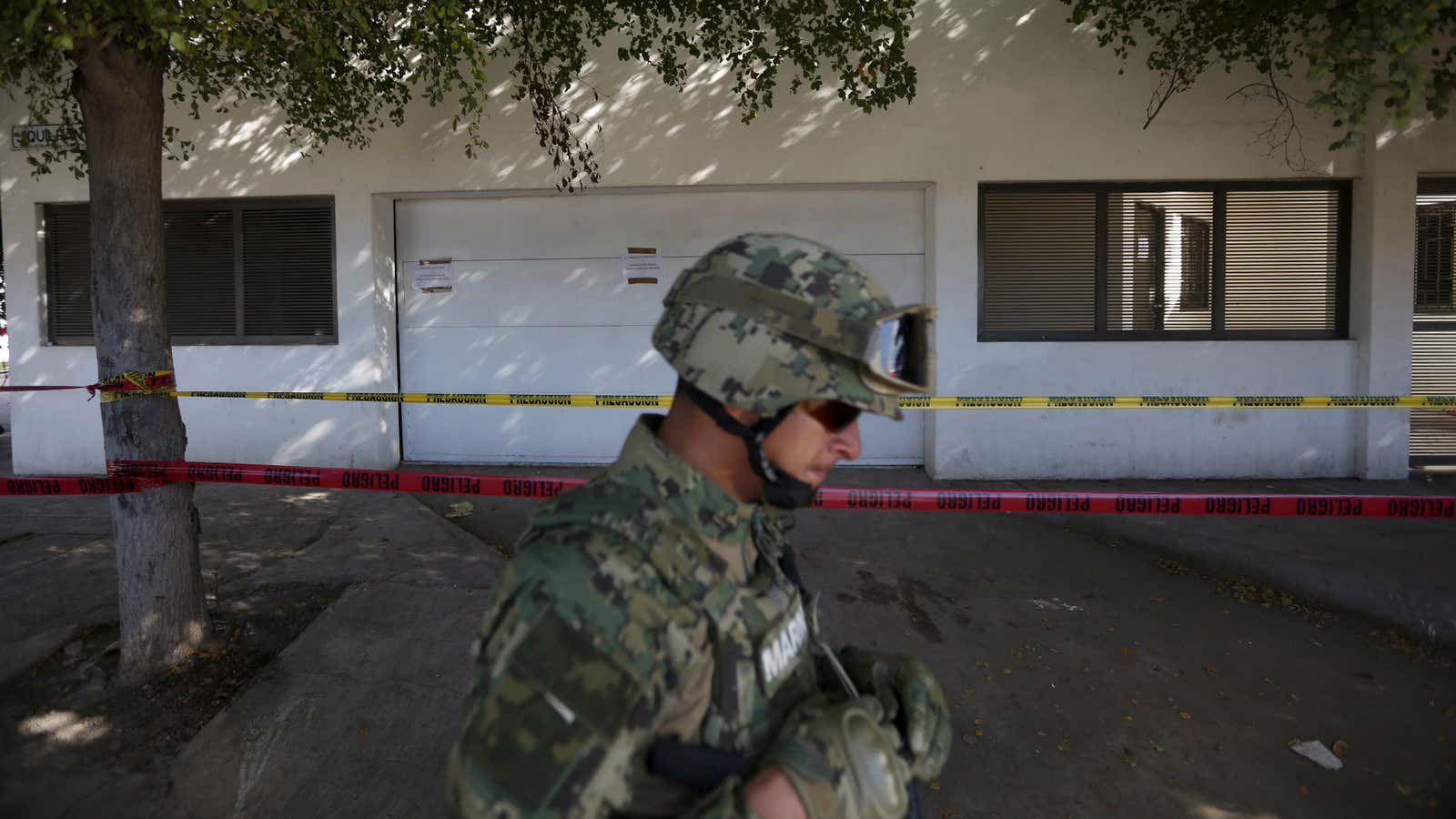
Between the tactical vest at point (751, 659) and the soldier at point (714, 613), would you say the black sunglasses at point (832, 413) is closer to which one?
the soldier at point (714, 613)

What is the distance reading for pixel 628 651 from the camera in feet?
3.24

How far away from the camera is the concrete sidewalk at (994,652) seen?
286 cm

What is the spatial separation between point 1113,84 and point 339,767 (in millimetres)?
7638

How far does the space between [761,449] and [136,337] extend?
353 cm

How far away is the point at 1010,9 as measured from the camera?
22.9 feet

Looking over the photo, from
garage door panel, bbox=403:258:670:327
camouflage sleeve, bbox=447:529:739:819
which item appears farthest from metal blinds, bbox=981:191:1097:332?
camouflage sleeve, bbox=447:529:739:819

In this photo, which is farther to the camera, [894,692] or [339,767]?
[339,767]

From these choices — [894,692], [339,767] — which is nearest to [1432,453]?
[894,692]

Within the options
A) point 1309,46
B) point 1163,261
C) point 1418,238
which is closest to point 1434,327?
point 1418,238

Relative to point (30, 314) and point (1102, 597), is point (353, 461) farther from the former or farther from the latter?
point (1102, 597)

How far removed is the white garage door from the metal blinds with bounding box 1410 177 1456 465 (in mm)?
4660

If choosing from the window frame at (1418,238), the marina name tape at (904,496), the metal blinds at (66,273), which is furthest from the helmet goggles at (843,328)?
the metal blinds at (66,273)

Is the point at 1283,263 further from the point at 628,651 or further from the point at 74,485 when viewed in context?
the point at 74,485

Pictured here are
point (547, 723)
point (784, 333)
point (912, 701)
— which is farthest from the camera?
point (912, 701)
